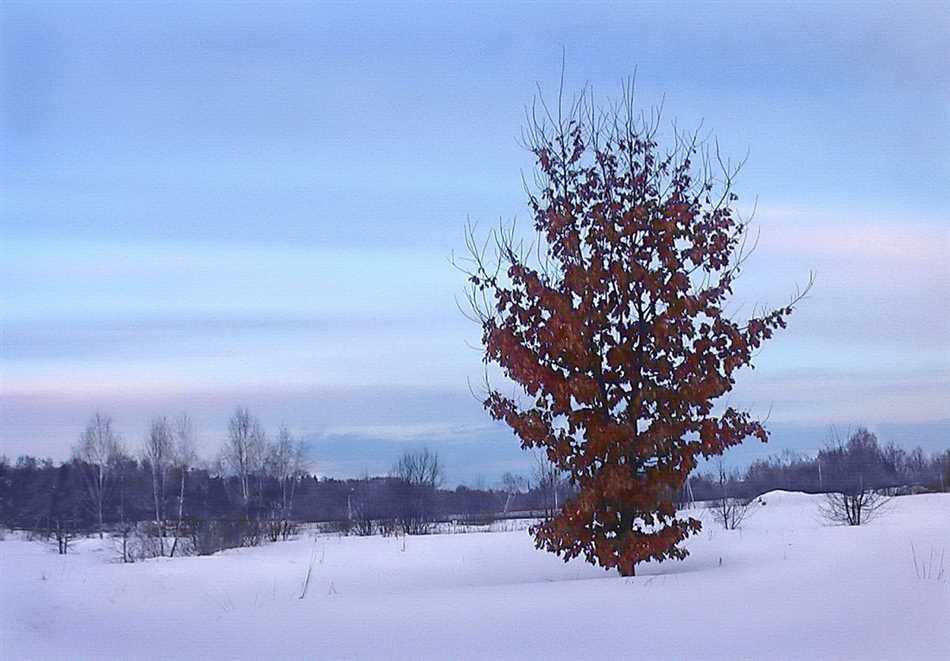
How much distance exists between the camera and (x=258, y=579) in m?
17.9

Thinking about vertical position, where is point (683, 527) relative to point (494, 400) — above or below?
below

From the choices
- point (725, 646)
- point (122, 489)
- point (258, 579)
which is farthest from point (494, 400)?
point (122, 489)

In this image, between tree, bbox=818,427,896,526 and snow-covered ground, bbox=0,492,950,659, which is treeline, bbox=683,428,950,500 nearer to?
tree, bbox=818,427,896,526

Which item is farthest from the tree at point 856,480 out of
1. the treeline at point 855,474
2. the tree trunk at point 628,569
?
the tree trunk at point 628,569

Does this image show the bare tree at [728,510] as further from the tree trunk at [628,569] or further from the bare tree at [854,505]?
the tree trunk at [628,569]

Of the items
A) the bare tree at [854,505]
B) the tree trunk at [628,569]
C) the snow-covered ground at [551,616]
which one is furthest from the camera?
the bare tree at [854,505]

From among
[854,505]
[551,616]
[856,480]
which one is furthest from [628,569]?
[856,480]

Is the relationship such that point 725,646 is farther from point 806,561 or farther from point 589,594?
point 806,561

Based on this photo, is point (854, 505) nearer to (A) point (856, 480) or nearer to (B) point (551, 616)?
(A) point (856, 480)

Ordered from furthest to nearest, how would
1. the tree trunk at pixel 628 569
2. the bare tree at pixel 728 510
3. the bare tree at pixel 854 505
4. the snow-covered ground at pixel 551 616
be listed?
the bare tree at pixel 728 510, the bare tree at pixel 854 505, the tree trunk at pixel 628 569, the snow-covered ground at pixel 551 616

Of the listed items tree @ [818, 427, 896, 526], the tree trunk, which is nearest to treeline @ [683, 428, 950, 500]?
tree @ [818, 427, 896, 526]

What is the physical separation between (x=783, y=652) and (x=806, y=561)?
15.7ft

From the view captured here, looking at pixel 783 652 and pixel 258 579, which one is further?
pixel 258 579

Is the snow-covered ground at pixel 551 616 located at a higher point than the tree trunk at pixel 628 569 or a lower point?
lower
